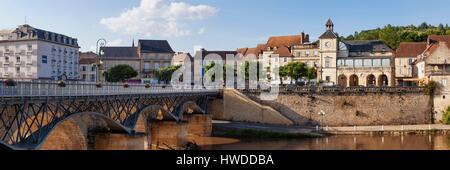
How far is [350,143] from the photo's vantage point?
4356 cm

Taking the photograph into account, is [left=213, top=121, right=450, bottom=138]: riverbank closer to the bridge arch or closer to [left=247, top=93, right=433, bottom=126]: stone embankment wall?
[left=247, top=93, right=433, bottom=126]: stone embankment wall

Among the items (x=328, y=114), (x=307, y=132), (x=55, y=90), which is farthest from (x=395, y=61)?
(x=55, y=90)

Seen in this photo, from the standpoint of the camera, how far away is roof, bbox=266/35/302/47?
81.1 m

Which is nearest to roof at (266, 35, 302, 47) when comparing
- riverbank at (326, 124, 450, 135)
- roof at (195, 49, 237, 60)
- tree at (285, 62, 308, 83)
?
tree at (285, 62, 308, 83)

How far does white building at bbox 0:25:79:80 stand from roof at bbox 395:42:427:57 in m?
45.7

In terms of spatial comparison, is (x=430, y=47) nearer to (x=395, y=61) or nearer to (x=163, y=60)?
(x=395, y=61)

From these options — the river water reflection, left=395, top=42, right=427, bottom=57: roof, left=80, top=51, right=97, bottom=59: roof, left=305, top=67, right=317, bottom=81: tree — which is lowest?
the river water reflection

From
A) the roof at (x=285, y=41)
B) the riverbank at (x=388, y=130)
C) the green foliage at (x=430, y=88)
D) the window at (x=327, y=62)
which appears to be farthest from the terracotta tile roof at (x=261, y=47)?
the riverbank at (x=388, y=130)

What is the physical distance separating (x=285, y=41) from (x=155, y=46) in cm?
2783

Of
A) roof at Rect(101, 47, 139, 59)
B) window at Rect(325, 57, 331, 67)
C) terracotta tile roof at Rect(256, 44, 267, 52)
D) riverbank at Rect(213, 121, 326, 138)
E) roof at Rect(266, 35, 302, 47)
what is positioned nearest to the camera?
riverbank at Rect(213, 121, 326, 138)

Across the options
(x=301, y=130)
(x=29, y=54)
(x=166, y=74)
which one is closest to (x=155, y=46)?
(x=166, y=74)

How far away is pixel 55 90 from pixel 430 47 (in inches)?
2258

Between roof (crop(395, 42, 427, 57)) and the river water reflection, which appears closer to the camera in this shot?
the river water reflection

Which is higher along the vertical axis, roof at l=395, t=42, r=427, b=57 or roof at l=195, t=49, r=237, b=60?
roof at l=195, t=49, r=237, b=60
